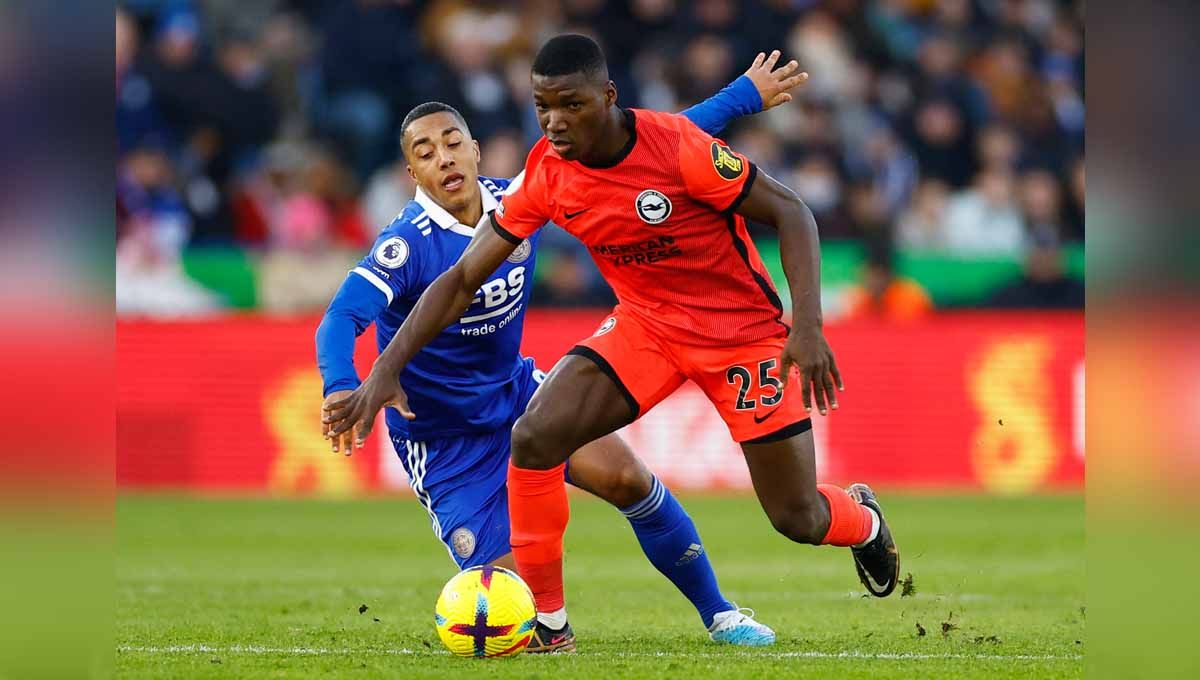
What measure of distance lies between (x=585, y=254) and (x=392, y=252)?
907 cm

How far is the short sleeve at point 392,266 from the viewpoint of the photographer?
657 cm

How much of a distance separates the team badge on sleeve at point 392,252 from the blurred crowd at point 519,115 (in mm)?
8301

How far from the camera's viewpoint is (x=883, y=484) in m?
14.7

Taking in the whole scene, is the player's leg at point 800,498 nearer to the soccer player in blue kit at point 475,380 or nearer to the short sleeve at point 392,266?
the soccer player in blue kit at point 475,380

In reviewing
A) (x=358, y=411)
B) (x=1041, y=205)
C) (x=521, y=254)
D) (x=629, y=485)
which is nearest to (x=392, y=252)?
(x=521, y=254)

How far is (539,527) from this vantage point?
6449 millimetres

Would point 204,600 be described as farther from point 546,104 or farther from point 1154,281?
point 1154,281

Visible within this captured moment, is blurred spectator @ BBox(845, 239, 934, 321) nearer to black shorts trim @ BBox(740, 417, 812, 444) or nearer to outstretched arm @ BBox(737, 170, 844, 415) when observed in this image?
black shorts trim @ BBox(740, 417, 812, 444)

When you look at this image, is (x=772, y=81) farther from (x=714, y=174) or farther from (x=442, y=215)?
(x=442, y=215)

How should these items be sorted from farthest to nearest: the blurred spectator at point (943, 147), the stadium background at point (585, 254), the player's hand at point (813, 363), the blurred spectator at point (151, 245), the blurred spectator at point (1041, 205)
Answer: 1. the blurred spectator at point (943, 147)
2. the blurred spectator at point (1041, 205)
3. the blurred spectator at point (151, 245)
4. the stadium background at point (585, 254)
5. the player's hand at point (813, 363)

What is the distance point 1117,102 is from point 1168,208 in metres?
0.27

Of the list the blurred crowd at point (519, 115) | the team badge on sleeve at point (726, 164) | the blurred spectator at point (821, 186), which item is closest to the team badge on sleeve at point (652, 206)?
the team badge on sleeve at point (726, 164)

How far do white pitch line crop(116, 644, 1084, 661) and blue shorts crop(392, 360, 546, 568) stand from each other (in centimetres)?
69

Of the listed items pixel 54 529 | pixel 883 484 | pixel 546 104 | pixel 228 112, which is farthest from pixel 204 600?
pixel 228 112
